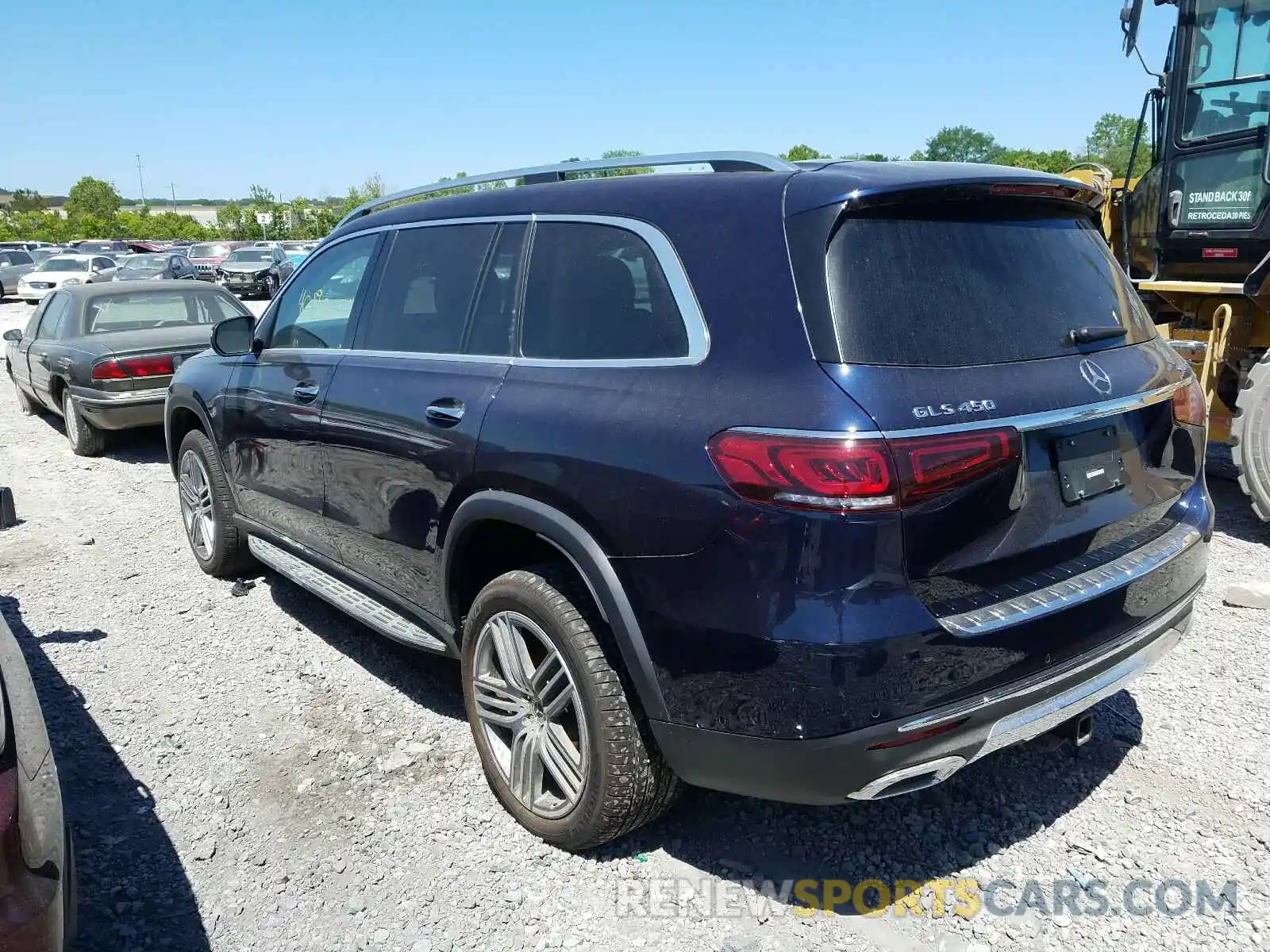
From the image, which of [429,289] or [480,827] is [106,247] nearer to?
[429,289]

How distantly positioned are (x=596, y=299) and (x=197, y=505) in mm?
3658

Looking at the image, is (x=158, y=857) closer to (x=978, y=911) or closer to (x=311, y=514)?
(x=311, y=514)

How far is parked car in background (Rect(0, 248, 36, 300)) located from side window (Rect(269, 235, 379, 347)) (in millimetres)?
34682

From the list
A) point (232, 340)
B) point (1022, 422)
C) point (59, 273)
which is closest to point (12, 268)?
point (59, 273)

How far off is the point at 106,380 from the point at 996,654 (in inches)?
327

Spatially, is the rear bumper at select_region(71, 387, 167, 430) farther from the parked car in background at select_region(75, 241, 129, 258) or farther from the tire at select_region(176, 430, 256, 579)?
the parked car in background at select_region(75, 241, 129, 258)

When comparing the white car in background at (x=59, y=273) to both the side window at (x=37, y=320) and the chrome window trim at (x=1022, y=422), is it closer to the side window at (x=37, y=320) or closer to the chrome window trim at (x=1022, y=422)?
the side window at (x=37, y=320)

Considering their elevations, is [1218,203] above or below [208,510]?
above

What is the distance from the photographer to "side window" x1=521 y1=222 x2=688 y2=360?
8.73ft

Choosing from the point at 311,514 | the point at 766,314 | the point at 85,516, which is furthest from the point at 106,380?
the point at 766,314

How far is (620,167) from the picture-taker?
10.0ft

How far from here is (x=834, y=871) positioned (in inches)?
114

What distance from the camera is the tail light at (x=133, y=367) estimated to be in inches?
332

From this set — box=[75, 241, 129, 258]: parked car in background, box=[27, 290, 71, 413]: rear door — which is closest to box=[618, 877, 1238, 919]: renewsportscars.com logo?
box=[27, 290, 71, 413]: rear door
